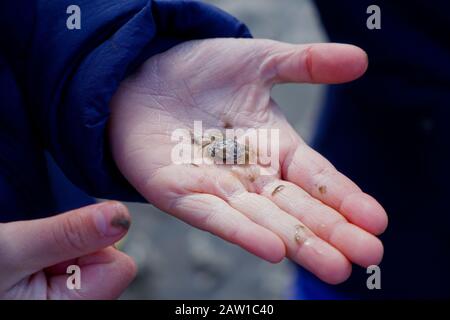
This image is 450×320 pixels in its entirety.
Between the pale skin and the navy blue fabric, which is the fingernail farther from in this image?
the navy blue fabric

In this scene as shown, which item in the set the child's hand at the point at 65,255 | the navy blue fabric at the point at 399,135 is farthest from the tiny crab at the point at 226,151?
the navy blue fabric at the point at 399,135

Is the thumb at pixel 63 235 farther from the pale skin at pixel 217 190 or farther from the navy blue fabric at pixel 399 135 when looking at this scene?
the navy blue fabric at pixel 399 135

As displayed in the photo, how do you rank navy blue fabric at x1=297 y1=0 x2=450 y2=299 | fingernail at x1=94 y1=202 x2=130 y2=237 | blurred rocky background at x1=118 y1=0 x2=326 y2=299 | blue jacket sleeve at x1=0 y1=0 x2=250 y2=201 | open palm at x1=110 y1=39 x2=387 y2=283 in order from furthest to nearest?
1. blurred rocky background at x1=118 y1=0 x2=326 y2=299
2. navy blue fabric at x1=297 y1=0 x2=450 y2=299
3. blue jacket sleeve at x1=0 y1=0 x2=250 y2=201
4. open palm at x1=110 y1=39 x2=387 y2=283
5. fingernail at x1=94 y1=202 x2=130 y2=237

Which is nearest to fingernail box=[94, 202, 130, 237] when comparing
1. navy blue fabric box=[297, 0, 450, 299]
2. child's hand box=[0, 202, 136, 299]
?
child's hand box=[0, 202, 136, 299]

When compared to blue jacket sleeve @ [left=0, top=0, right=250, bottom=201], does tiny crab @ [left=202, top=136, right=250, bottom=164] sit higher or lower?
lower

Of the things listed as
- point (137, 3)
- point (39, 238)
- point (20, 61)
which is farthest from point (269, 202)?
point (20, 61)
